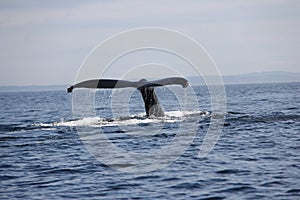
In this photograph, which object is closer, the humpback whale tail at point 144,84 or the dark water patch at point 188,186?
the dark water patch at point 188,186

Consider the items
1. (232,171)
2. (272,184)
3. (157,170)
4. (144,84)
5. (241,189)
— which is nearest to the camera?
(241,189)

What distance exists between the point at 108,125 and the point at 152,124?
179 centimetres

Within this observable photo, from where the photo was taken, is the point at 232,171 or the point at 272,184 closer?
the point at 272,184

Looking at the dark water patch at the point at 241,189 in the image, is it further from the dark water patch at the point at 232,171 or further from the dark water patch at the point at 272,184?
the dark water patch at the point at 232,171

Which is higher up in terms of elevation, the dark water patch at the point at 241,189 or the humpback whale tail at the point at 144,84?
the humpback whale tail at the point at 144,84

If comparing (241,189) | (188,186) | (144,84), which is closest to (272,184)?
(241,189)

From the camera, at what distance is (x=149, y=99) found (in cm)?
2048

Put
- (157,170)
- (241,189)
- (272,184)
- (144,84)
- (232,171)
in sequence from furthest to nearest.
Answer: (144,84), (157,170), (232,171), (272,184), (241,189)

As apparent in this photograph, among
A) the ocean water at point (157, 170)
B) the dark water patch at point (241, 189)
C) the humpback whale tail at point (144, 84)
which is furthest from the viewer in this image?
the humpback whale tail at point (144, 84)

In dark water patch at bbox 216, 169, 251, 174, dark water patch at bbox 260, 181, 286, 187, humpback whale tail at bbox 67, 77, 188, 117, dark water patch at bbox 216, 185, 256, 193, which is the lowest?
dark water patch at bbox 216, 185, 256, 193

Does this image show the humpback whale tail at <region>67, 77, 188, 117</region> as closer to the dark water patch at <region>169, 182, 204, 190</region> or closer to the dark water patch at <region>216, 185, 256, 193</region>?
the dark water patch at <region>169, 182, 204, 190</region>

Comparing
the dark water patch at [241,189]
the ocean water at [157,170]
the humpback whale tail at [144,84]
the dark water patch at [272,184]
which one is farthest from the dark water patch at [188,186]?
the humpback whale tail at [144,84]

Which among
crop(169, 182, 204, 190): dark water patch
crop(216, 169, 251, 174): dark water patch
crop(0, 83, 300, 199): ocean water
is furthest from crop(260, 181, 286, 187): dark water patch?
crop(169, 182, 204, 190): dark water patch

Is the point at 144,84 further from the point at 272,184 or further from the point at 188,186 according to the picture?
the point at 272,184
